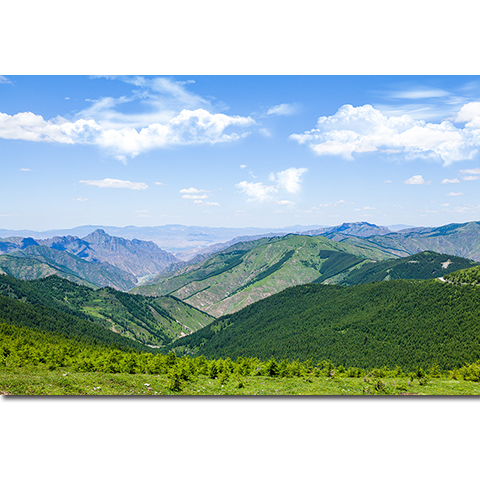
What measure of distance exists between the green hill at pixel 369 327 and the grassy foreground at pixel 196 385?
31804mm

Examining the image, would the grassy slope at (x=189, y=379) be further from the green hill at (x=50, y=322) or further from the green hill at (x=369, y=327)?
the green hill at (x=50, y=322)

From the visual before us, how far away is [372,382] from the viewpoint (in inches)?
1006

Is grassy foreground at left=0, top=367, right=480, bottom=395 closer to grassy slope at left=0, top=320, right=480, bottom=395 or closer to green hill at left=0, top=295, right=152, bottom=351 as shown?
grassy slope at left=0, top=320, right=480, bottom=395

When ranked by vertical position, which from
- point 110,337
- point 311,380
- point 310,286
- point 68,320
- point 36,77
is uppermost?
point 36,77

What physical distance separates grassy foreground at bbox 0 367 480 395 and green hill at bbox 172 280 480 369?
31804mm

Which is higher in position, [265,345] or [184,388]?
[184,388]

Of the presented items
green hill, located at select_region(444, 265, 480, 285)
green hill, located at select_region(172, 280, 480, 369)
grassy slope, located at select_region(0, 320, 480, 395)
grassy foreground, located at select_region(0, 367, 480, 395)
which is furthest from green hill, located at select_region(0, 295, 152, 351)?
green hill, located at select_region(444, 265, 480, 285)

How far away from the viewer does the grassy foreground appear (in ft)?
76.2

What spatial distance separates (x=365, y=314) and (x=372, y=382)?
77.2 m

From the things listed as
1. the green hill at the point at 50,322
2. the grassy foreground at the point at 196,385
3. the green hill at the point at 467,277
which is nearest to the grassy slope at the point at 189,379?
the grassy foreground at the point at 196,385

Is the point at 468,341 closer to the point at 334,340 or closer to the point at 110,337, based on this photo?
the point at 334,340

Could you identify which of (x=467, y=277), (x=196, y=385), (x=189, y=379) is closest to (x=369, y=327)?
(x=467, y=277)

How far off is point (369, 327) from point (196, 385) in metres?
72.6
